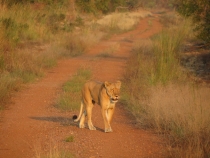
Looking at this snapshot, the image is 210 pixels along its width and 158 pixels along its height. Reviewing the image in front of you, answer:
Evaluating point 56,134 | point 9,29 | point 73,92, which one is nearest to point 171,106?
point 56,134

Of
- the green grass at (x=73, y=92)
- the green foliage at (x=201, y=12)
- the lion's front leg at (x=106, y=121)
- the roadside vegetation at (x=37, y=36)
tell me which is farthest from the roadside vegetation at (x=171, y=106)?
the roadside vegetation at (x=37, y=36)

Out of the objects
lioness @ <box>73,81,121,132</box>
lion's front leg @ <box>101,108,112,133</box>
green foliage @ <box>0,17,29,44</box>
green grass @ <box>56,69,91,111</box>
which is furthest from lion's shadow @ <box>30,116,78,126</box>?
green foliage @ <box>0,17,29,44</box>

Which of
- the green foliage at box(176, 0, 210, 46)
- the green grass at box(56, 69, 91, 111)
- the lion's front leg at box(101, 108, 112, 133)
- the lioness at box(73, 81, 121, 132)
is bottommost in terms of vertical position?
the green grass at box(56, 69, 91, 111)

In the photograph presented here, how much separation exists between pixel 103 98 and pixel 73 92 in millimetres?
3843

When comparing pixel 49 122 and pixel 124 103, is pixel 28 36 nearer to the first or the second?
pixel 124 103

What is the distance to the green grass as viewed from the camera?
958cm

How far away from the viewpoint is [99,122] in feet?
27.6

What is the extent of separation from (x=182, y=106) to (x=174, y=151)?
1.43 meters

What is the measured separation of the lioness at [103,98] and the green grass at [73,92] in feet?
5.49

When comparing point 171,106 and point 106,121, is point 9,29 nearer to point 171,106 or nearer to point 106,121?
point 106,121

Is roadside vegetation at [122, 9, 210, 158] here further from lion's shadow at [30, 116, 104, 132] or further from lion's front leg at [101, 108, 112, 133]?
lion's shadow at [30, 116, 104, 132]

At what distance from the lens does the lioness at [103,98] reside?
709 cm

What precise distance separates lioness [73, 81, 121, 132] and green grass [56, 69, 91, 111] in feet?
5.49

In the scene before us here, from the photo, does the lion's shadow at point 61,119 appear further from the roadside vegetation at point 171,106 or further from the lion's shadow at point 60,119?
the roadside vegetation at point 171,106
